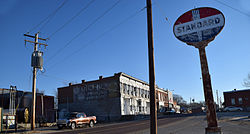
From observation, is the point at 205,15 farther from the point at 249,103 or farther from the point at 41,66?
the point at 249,103

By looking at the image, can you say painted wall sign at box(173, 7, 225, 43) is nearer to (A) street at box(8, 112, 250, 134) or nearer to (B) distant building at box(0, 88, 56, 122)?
(A) street at box(8, 112, 250, 134)

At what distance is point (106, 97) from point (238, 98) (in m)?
37.3

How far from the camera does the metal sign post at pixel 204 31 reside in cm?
622

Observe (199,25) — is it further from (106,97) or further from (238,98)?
(238,98)

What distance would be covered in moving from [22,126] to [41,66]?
29.2 ft

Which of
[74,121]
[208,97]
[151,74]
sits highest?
[151,74]

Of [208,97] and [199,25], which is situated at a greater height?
[199,25]

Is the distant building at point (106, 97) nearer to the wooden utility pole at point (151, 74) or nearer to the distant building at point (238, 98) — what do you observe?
the distant building at point (238, 98)

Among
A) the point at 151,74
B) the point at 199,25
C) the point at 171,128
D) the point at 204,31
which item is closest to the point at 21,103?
the point at 171,128

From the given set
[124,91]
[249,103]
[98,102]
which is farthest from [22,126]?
[249,103]

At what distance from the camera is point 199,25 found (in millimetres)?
6859

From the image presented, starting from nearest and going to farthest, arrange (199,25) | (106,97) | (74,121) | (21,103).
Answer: (199,25)
(74,121)
(21,103)
(106,97)

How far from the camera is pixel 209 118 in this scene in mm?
6102

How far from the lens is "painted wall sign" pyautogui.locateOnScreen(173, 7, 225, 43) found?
6590 mm
